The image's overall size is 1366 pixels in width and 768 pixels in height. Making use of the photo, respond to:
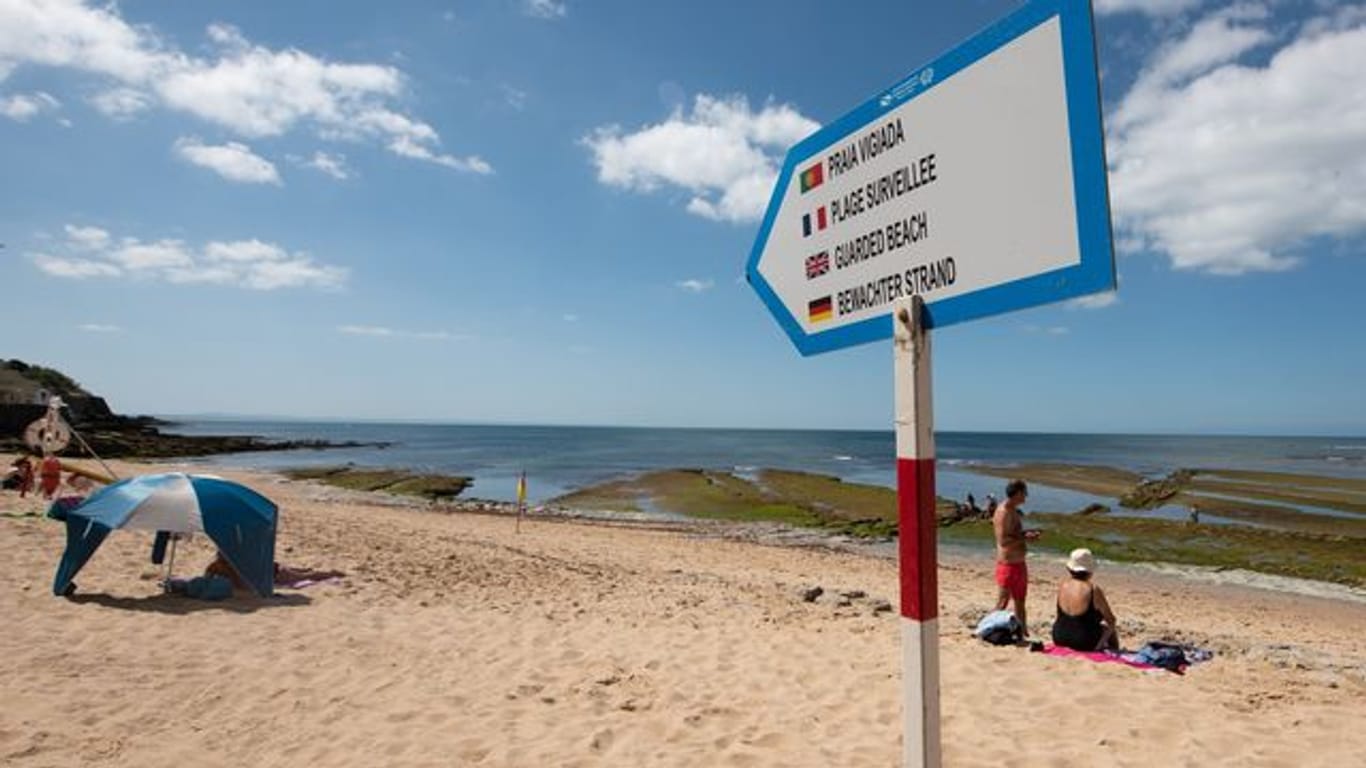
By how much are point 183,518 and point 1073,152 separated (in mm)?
10335

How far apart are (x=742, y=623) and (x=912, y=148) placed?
8018 mm

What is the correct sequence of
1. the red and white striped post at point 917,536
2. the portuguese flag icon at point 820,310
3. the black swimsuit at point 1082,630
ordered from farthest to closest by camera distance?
the black swimsuit at point 1082,630 → the portuguese flag icon at point 820,310 → the red and white striped post at point 917,536

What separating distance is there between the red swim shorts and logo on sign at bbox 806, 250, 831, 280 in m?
7.47

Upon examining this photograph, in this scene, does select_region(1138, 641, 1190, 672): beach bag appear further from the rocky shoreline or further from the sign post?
the rocky shoreline

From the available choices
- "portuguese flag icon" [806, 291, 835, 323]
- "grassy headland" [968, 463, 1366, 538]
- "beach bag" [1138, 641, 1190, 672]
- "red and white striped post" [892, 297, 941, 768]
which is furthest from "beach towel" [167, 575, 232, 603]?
"grassy headland" [968, 463, 1366, 538]

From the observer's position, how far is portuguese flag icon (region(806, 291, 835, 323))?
214 centimetres

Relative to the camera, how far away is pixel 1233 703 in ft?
20.2

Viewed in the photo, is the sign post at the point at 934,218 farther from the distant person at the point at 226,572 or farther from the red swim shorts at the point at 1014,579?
the distant person at the point at 226,572

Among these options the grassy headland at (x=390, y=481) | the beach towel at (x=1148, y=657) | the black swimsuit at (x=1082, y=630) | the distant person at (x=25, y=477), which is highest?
the distant person at (x=25, y=477)

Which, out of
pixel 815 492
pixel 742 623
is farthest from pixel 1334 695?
pixel 815 492

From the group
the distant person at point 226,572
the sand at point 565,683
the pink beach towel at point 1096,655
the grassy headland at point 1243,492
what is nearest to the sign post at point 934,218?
the sand at point 565,683

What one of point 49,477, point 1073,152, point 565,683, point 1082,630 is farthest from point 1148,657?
point 49,477

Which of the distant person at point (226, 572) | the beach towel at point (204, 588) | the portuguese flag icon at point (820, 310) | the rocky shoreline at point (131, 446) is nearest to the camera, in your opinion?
the portuguese flag icon at point (820, 310)

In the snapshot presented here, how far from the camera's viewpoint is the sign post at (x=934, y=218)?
4.83 feet
